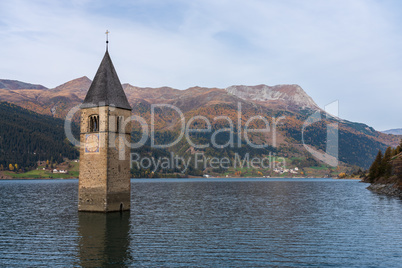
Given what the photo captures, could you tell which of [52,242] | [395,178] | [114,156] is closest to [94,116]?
[114,156]

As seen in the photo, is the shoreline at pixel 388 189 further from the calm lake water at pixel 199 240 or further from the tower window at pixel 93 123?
the tower window at pixel 93 123

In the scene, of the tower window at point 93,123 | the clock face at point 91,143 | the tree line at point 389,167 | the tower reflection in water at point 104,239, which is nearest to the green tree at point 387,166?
the tree line at point 389,167

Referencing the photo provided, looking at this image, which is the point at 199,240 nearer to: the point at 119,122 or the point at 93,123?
the point at 119,122

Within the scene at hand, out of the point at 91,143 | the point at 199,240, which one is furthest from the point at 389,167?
the point at 199,240

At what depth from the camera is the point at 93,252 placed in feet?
102

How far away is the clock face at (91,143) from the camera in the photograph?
5228cm

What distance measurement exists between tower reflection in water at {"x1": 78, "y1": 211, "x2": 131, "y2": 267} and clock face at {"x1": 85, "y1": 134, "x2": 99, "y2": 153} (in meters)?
9.04

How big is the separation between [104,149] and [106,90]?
9025 millimetres

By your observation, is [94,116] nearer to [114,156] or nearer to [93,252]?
[114,156]

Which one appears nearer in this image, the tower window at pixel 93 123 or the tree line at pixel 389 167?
the tower window at pixel 93 123

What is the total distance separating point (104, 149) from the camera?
51.4m

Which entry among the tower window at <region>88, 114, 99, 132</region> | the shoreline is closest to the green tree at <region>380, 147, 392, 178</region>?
the shoreline

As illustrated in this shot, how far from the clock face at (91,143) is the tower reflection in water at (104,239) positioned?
9035 mm

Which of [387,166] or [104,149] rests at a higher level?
[104,149]
